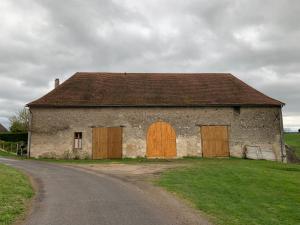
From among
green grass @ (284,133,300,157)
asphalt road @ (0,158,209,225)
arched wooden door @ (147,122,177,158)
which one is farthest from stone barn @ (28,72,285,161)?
green grass @ (284,133,300,157)

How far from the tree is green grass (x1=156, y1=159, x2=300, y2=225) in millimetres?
33511

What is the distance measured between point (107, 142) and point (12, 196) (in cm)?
1362

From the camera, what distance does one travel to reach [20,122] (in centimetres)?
4388

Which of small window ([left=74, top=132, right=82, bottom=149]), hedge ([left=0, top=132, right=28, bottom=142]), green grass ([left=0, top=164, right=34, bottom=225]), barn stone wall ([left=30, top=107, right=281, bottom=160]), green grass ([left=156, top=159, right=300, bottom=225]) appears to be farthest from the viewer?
hedge ([left=0, top=132, right=28, bottom=142])

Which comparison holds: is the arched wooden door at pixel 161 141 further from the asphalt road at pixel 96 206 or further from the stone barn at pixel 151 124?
the asphalt road at pixel 96 206

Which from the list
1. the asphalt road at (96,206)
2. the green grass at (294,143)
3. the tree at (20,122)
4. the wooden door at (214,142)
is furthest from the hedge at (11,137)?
the green grass at (294,143)

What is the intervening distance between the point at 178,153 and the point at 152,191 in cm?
1274

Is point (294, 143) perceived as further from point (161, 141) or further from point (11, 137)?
point (11, 137)

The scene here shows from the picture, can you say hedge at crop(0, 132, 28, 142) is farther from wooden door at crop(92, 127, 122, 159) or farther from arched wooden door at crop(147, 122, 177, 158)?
arched wooden door at crop(147, 122, 177, 158)

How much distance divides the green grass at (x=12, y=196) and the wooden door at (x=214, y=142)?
554 inches

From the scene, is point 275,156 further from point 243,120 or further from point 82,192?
point 82,192

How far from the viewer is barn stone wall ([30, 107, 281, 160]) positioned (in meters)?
21.6

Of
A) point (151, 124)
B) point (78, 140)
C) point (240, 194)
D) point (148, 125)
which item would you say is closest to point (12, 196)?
point (240, 194)

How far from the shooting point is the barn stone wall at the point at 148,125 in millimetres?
21609
